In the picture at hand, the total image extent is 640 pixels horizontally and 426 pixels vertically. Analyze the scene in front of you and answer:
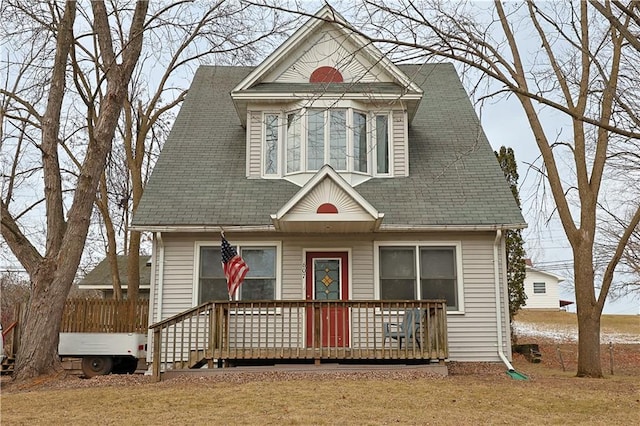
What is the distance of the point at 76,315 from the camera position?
15414 mm

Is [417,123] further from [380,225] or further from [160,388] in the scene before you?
[160,388]

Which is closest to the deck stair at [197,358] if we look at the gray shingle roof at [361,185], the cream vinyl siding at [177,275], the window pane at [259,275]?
the cream vinyl siding at [177,275]

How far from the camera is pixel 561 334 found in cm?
3117

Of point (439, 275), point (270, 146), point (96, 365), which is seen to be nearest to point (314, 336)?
point (439, 275)

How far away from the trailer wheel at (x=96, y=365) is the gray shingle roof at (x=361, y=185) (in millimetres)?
3452

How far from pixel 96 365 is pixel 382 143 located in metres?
8.21

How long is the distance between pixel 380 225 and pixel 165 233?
451 cm

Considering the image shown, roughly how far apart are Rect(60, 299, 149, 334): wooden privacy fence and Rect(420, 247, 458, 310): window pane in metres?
6.73

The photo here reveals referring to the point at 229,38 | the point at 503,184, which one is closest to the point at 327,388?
the point at 503,184

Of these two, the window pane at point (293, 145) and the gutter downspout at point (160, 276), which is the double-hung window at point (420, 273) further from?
the gutter downspout at point (160, 276)

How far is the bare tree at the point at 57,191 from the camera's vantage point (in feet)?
41.0

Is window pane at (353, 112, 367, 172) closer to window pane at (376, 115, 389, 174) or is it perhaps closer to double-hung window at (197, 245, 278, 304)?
window pane at (376, 115, 389, 174)

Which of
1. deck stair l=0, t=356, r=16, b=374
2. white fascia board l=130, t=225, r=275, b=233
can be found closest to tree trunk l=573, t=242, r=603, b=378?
white fascia board l=130, t=225, r=275, b=233

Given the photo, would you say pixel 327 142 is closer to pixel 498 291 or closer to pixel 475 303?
pixel 475 303
